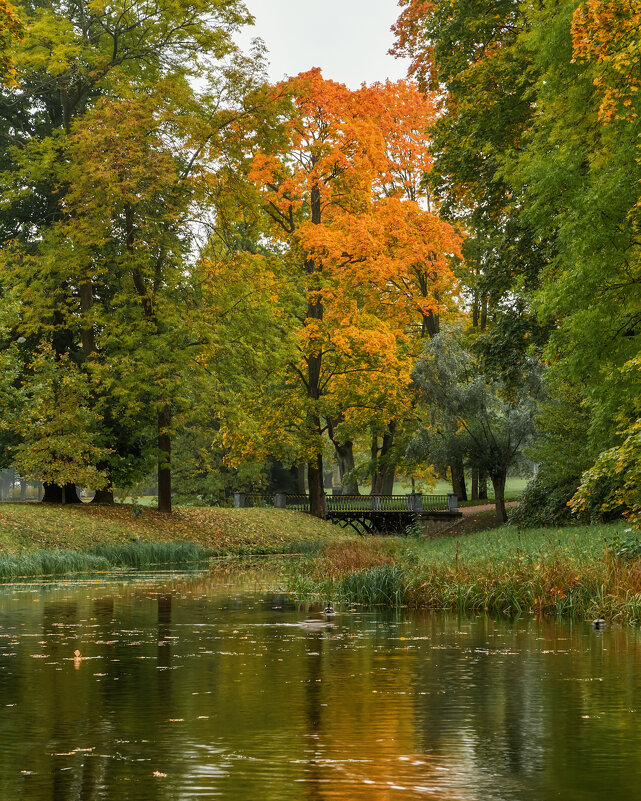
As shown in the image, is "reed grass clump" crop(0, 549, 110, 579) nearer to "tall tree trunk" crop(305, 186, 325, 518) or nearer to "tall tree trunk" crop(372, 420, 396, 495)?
"tall tree trunk" crop(305, 186, 325, 518)

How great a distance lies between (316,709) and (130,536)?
24885mm

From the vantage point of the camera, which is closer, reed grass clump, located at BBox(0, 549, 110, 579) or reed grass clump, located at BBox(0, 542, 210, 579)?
reed grass clump, located at BBox(0, 549, 110, 579)

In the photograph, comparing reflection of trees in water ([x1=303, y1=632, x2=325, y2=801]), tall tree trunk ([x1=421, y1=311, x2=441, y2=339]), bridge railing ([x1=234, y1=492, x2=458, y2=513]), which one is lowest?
reflection of trees in water ([x1=303, y1=632, x2=325, y2=801])

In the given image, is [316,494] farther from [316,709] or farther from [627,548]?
[316,709]

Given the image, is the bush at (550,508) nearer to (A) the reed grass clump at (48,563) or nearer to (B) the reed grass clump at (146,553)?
(B) the reed grass clump at (146,553)

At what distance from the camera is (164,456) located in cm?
→ 3716

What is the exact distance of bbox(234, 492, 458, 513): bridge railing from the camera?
49969 millimetres

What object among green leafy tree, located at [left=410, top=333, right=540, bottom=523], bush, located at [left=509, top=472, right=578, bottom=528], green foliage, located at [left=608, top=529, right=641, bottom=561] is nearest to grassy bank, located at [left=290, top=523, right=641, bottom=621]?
green foliage, located at [left=608, top=529, right=641, bottom=561]

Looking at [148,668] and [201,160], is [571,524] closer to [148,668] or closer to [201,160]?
[201,160]

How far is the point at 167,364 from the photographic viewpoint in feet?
113

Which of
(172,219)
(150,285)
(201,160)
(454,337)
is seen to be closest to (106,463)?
(150,285)

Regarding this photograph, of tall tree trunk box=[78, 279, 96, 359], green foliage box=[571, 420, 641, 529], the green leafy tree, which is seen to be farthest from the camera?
the green leafy tree

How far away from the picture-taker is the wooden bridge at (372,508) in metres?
49.7

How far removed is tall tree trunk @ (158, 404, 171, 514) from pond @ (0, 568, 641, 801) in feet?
67.1
